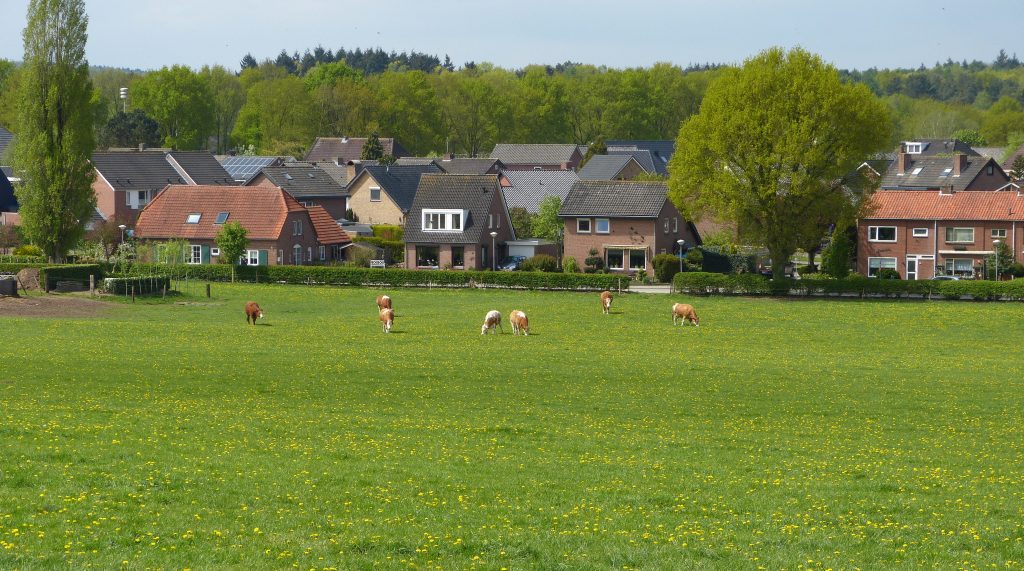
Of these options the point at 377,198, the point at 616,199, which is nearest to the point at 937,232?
the point at 616,199

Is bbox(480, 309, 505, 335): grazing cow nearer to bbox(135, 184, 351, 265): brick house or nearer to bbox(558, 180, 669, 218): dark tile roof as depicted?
bbox(558, 180, 669, 218): dark tile roof

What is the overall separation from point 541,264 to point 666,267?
8936 millimetres

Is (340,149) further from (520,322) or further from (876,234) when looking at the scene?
(520,322)

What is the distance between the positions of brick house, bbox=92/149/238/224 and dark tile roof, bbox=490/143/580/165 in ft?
190

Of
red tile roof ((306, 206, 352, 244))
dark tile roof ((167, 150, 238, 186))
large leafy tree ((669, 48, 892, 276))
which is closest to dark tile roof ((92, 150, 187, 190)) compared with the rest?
dark tile roof ((167, 150, 238, 186))

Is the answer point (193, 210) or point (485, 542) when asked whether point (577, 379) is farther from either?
point (193, 210)

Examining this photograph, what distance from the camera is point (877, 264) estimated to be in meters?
89.1

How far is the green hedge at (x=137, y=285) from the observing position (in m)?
63.4

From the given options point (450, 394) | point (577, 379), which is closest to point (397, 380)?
point (450, 394)

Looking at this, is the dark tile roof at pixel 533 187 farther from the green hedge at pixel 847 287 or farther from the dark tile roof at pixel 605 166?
the green hedge at pixel 847 287

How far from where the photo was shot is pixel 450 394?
3172cm

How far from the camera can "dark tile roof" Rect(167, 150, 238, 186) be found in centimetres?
11825

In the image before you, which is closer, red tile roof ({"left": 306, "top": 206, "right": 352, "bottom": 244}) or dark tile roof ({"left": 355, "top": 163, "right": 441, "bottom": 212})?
red tile roof ({"left": 306, "top": 206, "right": 352, "bottom": 244})

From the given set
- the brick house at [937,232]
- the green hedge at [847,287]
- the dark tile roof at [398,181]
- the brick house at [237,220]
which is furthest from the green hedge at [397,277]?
the dark tile roof at [398,181]
